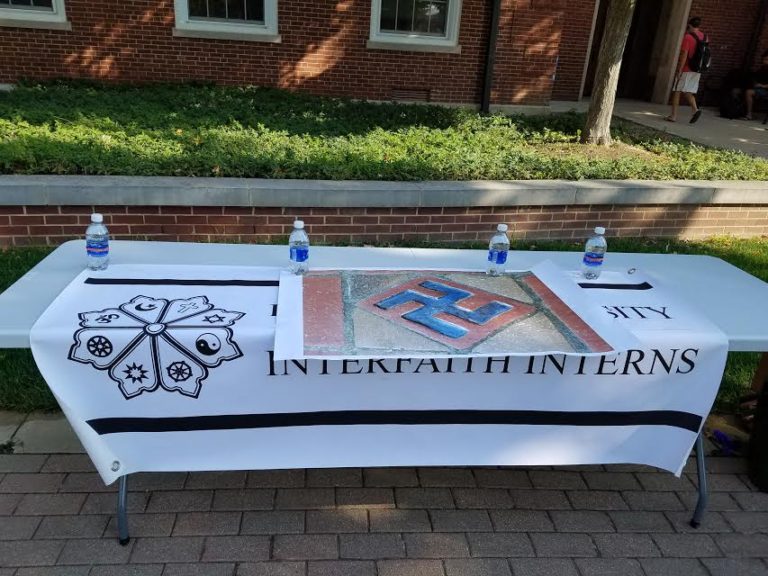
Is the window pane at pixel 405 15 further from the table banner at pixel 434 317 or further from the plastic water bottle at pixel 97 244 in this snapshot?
the plastic water bottle at pixel 97 244

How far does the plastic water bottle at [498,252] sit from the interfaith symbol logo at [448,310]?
27 cm

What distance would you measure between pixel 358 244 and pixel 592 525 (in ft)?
10.2

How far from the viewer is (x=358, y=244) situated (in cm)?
A: 539

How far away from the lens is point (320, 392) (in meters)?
2.45

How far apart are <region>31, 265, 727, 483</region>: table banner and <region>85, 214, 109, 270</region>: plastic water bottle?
0.11 meters

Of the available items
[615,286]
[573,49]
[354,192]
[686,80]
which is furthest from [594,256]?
[573,49]

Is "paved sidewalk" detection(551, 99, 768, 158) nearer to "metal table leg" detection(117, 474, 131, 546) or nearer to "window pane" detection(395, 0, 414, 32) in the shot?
"window pane" detection(395, 0, 414, 32)

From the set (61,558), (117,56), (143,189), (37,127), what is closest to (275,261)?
(61,558)

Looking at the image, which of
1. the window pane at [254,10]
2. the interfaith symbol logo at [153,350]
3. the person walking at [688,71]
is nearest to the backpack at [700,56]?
the person walking at [688,71]

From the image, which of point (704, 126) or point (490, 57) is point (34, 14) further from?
point (704, 126)

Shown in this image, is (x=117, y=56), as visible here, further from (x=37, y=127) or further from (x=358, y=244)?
(x=358, y=244)

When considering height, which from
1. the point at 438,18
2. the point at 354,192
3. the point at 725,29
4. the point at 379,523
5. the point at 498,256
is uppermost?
the point at 725,29

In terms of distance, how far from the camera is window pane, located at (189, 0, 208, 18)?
9636mm

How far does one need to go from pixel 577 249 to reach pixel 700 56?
7049 mm
